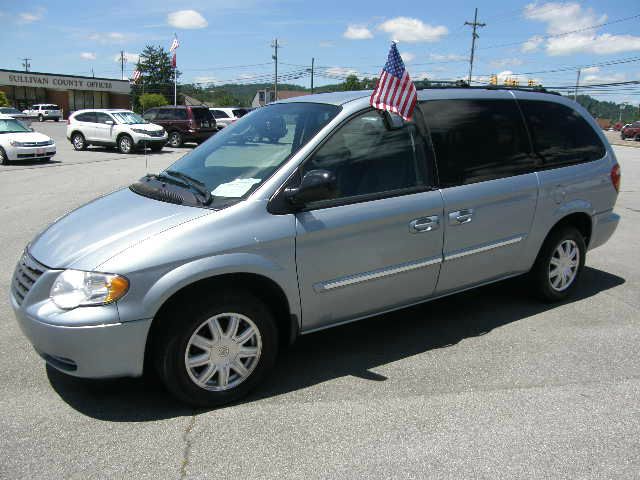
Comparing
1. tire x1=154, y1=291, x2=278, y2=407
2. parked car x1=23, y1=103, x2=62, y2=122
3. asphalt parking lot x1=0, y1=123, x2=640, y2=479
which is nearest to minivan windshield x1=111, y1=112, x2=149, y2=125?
asphalt parking lot x1=0, y1=123, x2=640, y2=479

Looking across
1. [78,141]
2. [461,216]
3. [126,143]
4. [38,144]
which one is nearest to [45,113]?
[78,141]

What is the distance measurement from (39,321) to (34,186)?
10.8 meters

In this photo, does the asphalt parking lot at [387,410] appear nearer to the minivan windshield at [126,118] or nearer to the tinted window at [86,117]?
the minivan windshield at [126,118]

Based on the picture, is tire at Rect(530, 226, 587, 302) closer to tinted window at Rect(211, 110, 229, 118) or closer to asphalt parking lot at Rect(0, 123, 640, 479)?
asphalt parking lot at Rect(0, 123, 640, 479)

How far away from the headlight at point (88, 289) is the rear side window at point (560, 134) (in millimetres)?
3471

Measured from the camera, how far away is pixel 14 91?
63.3 metres

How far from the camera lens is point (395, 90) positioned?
3.78 m

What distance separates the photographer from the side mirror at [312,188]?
3277mm

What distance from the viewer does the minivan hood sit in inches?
120

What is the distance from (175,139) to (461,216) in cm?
2328

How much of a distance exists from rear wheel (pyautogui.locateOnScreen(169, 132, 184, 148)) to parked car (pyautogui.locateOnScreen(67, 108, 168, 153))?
2.10 meters

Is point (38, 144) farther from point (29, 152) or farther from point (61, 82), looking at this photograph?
point (61, 82)

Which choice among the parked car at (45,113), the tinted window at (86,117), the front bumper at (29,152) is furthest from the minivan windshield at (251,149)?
the parked car at (45,113)

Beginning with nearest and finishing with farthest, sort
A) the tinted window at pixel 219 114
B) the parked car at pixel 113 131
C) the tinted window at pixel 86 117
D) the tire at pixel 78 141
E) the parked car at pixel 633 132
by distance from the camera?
the parked car at pixel 113 131 → the tinted window at pixel 86 117 → the tire at pixel 78 141 → the tinted window at pixel 219 114 → the parked car at pixel 633 132
